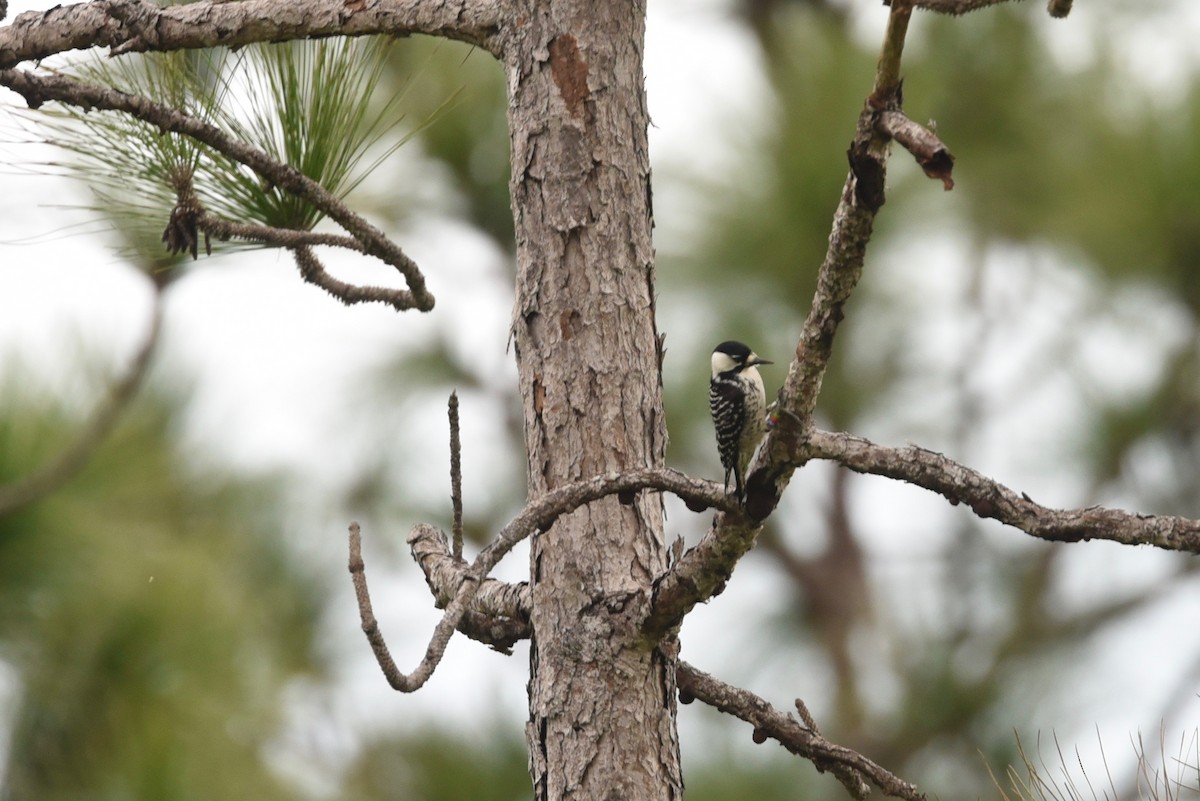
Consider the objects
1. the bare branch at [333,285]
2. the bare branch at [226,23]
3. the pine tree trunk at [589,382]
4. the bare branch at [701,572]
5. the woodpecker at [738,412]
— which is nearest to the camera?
the bare branch at [701,572]

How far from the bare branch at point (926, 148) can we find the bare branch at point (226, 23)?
0.87 m

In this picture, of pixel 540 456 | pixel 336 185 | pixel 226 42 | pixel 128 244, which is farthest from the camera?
pixel 128 244

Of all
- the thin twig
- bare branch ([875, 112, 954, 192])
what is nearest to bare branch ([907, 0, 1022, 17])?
bare branch ([875, 112, 954, 192])

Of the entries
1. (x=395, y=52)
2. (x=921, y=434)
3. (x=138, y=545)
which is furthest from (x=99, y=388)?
(x=921, y=434)

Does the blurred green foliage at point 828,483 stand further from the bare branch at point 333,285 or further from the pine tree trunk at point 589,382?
the pine tree trunk at point 589,382

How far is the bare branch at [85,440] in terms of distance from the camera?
261 centimetres

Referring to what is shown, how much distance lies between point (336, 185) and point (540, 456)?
0.62 meters

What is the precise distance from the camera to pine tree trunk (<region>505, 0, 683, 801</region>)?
5.03 ft

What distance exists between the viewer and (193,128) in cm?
167

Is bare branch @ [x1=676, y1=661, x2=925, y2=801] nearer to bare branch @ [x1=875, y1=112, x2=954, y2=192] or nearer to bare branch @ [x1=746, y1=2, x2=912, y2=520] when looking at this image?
bare branch @ [x1=746, y1=2, x2=912, y2=520]

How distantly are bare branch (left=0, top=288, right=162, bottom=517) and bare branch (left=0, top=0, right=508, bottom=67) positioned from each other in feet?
2.70

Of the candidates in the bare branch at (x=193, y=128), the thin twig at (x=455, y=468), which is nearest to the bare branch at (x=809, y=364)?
the thin twig at (x=455, y=468)

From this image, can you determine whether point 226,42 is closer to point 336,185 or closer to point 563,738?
point 336,185

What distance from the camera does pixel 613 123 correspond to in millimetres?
1674
